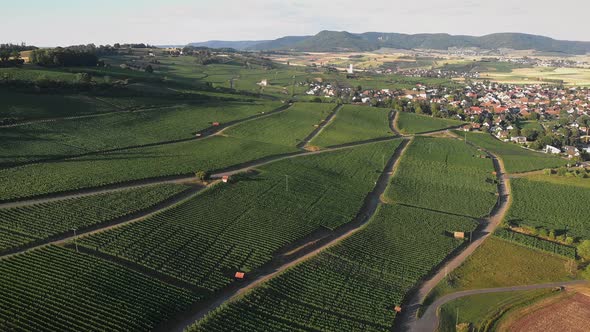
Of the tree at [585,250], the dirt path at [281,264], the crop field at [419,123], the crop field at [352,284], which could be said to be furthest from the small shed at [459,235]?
the crop field at [419,123]

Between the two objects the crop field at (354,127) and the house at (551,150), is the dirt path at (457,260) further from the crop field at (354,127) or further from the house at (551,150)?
the crop field at (354,127)

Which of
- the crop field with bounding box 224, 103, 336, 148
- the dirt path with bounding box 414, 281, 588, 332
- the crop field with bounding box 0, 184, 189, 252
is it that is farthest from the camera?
the crop field with bounding box 224, 103, 336, 148

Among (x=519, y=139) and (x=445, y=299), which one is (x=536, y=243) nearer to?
(x=445, y=299)

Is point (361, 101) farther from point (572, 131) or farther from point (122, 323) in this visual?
point (122, 323)

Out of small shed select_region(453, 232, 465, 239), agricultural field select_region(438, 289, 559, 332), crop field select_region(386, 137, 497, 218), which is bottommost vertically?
agricultural field select_region(438, 289, 559, 332)

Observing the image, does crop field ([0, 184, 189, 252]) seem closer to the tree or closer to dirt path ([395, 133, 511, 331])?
dirt path ([395, 133, 511, 331])

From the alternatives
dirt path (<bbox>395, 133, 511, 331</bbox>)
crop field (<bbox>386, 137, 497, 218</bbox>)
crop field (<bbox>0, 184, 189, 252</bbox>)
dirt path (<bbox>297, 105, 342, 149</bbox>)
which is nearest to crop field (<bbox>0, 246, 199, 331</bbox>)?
crop field (<bbox>0, 184, 189, 252</bbox>)

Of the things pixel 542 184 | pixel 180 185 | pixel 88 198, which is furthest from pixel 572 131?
pixel 88 198
